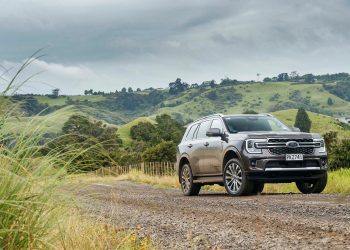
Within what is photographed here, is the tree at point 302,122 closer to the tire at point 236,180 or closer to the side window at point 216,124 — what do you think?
the side window at point 216,124

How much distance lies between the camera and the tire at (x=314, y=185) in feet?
47.7

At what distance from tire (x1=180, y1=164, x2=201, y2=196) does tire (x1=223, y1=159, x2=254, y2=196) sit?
172 cm

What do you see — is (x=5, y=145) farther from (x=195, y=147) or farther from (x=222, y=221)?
(x=195, y=147)

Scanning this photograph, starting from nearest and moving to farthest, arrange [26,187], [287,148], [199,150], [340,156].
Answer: [26,187], [287,148], [199,150], [340,156]

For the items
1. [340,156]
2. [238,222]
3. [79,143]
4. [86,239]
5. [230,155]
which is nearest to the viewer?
[79,143]

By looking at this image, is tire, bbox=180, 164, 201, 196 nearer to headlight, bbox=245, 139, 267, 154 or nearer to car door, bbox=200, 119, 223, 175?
car door, bbox=200, 119, 223, 175

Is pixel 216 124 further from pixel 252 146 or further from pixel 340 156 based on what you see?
pixel 340 156

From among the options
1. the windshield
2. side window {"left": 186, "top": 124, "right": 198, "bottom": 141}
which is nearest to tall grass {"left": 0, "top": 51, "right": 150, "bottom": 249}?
the windshield

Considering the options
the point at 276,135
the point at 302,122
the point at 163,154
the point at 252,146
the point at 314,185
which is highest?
the point at 302,122

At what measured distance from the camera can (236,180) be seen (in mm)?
14336

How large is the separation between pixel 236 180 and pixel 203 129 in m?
2.37

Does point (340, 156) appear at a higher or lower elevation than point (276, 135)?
lower

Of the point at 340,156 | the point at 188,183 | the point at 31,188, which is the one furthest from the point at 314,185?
the point at 340,156

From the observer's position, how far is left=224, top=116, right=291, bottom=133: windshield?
15188 millimetres
